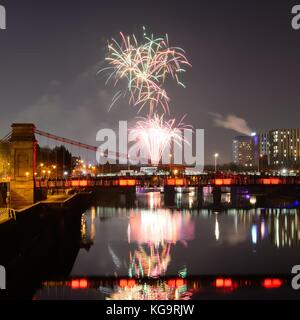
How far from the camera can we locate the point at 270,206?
8256 centimetres

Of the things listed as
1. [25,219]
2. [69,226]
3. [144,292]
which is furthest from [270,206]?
[144,292]

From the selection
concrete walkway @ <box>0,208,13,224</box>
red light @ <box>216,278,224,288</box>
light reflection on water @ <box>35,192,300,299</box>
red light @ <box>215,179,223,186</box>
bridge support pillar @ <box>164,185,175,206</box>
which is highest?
red light @ <box>215,179,223,186</box>

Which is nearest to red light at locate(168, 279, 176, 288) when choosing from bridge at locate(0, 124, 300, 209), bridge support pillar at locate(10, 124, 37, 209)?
bridge at locate(0, 124, 300, 209)

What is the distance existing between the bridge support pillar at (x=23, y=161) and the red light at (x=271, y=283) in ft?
98.5

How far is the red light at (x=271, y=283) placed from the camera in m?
29.6

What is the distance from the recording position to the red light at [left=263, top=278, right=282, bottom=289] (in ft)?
97.0

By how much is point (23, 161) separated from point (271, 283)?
32110 millimetres

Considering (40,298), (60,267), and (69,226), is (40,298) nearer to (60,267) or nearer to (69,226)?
(60,267)

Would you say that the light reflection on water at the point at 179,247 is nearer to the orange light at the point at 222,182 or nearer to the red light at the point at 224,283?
the red light at the point at 224,283

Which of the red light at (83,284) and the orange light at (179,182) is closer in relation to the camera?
the red light at (83,284)

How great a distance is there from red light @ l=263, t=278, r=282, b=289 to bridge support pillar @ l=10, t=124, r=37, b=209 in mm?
30016

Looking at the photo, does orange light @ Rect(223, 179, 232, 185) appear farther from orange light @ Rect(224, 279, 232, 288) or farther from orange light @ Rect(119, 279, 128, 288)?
orange light @ Rect(119, 279, 128, 288)

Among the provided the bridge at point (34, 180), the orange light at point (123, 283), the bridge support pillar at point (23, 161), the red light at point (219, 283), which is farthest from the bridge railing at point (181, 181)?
the red light at point (219, 283)

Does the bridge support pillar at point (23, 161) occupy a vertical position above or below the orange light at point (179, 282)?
above
